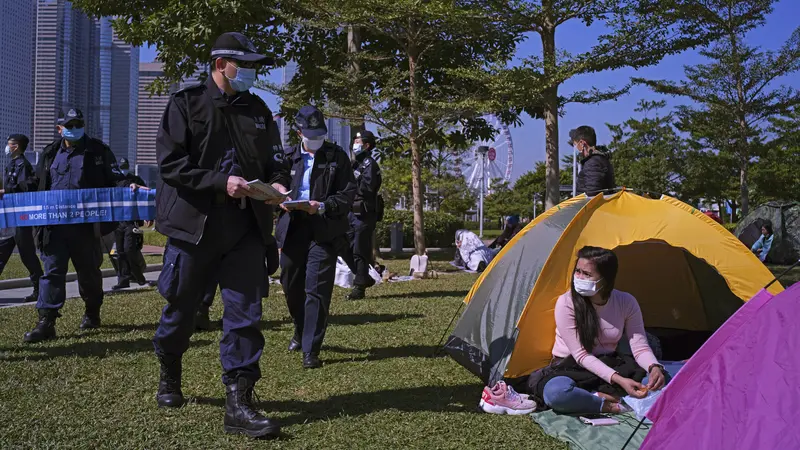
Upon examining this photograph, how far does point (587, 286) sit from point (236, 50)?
256 cm

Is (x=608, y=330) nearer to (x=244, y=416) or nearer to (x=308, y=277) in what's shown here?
(x=308, y=277)

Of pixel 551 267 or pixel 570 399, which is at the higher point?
pixel 551 267

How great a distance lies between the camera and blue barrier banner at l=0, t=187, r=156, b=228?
256 inches

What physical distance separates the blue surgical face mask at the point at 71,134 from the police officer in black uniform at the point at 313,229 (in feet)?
6.94

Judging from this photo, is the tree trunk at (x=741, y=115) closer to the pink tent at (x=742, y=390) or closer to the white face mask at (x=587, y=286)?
the white face mask at (x=587, y=286)

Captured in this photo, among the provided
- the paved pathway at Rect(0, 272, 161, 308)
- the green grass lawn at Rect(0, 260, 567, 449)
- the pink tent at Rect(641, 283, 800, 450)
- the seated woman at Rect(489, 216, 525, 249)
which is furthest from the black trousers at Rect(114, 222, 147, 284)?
the pink tent at Rect(641, 283, 800, 450)

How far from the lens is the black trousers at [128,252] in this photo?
1061 centimetres

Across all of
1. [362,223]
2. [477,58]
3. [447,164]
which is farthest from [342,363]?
[447,164]

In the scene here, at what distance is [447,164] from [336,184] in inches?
1433

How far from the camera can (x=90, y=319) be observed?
716 cm

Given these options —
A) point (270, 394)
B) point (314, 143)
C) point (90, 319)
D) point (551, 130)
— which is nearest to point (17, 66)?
point (551, 130)

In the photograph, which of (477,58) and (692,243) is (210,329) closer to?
(692,243)

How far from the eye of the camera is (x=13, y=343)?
6.25 metres

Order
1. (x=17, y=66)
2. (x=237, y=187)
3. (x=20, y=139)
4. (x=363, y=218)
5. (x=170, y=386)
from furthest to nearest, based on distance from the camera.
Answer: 1. (x=17, y=66)
2. (x=363, y=218)
3. (x=20, y=139)
4. (x=170, y=386)
5. (x=237, y=187)
